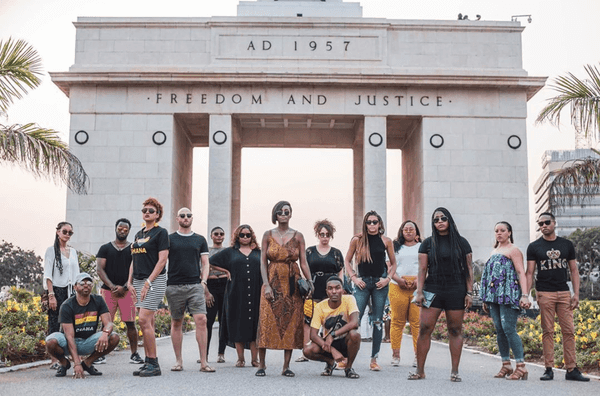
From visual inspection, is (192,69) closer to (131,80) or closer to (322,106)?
(131,80)

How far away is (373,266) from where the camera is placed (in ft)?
32.9

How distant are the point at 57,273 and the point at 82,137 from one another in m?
→ 18.0

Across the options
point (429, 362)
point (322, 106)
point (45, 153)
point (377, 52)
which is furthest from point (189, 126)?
point (429, 362)

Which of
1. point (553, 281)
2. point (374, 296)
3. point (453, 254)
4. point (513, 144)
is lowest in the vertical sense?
point (374, 296)

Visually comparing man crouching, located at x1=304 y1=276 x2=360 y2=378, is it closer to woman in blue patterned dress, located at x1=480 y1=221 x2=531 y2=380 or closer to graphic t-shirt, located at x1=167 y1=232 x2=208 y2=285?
graphic t-shirt, located at x1=167 y1=232 x2=208 y2=285

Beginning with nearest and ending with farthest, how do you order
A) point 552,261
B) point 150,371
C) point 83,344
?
point 150,371
point 83,344
point 552,261

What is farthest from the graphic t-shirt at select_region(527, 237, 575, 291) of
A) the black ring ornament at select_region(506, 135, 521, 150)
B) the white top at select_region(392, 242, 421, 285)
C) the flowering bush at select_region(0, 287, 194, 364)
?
the black ring ornament at select_region(506, 135, 521, 150)

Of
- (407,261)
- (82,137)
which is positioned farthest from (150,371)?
(82,137)

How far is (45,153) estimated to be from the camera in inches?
470

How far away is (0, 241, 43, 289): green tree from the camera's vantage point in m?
45.1

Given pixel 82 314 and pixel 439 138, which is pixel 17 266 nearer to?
pixel 439 138

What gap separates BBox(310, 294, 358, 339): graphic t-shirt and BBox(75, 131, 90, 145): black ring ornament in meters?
20.0

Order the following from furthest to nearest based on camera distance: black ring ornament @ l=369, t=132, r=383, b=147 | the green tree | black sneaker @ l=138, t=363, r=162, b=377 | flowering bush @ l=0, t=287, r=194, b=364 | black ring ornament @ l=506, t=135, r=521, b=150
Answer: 1. the green tree
2. black ring ornament @ l=506, t=135, r=521, b=150
3. black ring ornament @ l=369, t=132, r=383, b=147
4. flowering bush @ l=0, t=287, r=194, b=364
5. black sneaker @ l=138, t=363, r=162, b=377

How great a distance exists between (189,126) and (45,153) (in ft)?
59.2
